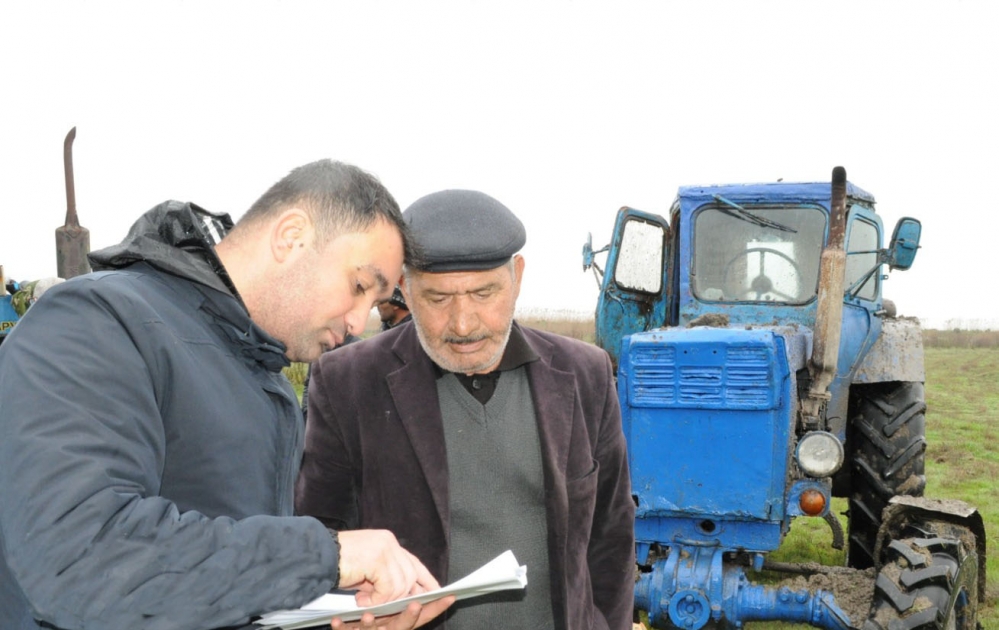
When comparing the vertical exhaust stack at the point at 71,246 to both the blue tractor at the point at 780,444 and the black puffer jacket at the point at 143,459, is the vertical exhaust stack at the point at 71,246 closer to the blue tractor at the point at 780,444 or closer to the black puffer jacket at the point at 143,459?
the black puffer jacket at the point at 143,459

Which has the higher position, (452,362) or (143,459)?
(143,459)

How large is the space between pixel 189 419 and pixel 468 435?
3.34ft

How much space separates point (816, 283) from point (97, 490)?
4.54 metres

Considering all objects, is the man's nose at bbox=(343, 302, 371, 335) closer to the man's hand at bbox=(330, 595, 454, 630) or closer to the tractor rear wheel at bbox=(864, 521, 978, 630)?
the man's hand at bbox=(330, 595, 454, 630)

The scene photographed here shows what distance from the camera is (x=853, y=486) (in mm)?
4953

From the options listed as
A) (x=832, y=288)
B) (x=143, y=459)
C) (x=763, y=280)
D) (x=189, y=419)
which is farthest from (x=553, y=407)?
(x=763, y=280)

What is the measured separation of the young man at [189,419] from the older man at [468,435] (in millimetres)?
483

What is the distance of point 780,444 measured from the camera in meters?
3.98

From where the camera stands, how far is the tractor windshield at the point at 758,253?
4879 mm

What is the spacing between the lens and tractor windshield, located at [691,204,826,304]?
4.88 meters

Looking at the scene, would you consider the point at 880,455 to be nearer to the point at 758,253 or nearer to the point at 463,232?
the point at 758,253

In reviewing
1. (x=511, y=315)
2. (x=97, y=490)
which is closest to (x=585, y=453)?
(x=511, y=315)

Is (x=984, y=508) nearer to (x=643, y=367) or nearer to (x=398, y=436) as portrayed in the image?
(x=643, y=367)

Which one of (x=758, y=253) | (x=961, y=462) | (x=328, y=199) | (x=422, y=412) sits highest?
(x=328, y=199)
